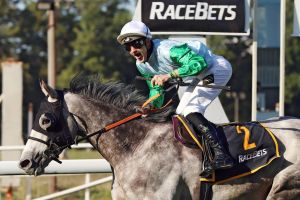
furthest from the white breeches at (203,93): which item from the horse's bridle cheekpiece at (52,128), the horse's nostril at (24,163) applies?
the horse's nostril at (24,163)

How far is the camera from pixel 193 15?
872cm

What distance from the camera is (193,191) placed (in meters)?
5.95


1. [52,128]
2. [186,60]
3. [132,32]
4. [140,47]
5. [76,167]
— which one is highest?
[132,32]

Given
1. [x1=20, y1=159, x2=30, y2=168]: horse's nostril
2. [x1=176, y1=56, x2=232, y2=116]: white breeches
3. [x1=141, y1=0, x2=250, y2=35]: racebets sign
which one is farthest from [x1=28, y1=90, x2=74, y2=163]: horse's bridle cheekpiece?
[x1=141, y1=0, x2=250, y2=35]: racebets sign

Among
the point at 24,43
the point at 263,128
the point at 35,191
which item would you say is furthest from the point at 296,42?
the point at 263,128

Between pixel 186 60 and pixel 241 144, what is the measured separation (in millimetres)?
748

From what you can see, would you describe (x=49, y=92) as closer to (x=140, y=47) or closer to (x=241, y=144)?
(x=140, y=47)

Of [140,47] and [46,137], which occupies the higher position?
[140,47]

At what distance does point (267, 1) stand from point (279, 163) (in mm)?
3825

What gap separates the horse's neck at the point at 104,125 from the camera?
6.07 m

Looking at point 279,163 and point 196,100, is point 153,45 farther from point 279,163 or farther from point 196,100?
point 279,163

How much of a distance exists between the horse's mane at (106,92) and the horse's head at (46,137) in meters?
0.26

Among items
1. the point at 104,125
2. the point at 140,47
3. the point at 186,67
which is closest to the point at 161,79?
the point at 186,67

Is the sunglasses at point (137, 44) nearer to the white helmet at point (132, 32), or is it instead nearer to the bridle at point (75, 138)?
the white helmet at point (132, 32)
